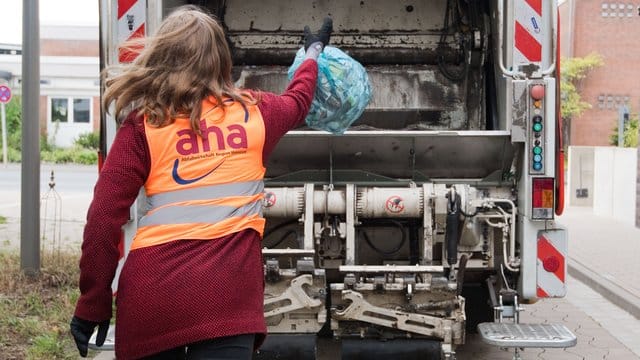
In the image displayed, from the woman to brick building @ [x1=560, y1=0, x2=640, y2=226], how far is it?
4032 centimetres

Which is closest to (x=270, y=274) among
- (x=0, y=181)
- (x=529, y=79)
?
(x=529, y=79)

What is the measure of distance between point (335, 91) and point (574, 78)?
128 feet

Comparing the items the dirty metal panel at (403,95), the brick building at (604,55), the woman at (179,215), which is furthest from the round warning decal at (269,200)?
the brick building at (604,55)

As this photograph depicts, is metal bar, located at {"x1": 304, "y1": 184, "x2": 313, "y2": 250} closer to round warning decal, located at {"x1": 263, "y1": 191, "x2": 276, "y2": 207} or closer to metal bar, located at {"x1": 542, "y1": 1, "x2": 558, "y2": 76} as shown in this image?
round warning decal, located at {"x1": 263, "y1": 191, "x2": 276, "y2": 207}

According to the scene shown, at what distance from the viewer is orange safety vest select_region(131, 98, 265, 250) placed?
2.57 meters

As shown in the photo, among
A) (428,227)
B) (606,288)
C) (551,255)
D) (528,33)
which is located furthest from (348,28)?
(606,288)

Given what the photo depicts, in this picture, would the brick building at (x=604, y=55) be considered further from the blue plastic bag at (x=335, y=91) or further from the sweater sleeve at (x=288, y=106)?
the sweater sleeve at (x=288, y=106)

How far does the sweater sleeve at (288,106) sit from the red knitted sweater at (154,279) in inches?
12.7

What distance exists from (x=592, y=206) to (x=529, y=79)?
1502cm

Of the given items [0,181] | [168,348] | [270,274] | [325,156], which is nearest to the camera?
[168,348]

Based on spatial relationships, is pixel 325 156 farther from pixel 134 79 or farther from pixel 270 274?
pixel 134 79

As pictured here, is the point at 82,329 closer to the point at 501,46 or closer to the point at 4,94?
the point at 501,46

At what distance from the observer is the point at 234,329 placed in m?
2.52

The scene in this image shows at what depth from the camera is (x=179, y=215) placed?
2.58 m
